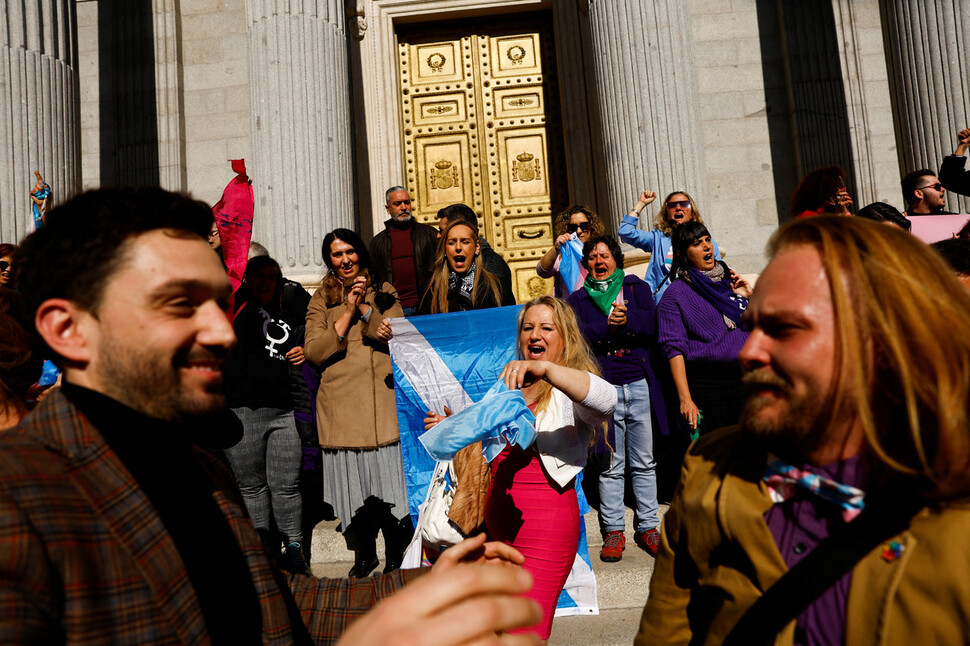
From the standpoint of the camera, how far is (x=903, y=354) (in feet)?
4.96

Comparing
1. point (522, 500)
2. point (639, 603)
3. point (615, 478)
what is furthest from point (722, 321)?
point (522, 500)

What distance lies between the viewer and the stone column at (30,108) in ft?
25.2

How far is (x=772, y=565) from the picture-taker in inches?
61.0

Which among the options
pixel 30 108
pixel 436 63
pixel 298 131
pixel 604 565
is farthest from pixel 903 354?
pixel 436 63

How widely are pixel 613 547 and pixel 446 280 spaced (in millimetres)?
2190

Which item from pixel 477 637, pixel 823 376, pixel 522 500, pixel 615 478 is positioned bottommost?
pixel 615 478

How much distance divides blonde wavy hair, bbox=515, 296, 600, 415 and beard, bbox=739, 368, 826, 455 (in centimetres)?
206

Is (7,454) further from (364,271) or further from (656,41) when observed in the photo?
(656,41)

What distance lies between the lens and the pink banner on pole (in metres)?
5.42

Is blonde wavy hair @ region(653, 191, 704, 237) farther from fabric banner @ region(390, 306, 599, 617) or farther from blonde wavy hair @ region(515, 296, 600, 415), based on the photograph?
blonde wavy hair @ region(515, 296, 600, 415)

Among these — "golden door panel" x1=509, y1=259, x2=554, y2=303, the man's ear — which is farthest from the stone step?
"golden door panel" x1=509, y1=259, x2=554, y2=303

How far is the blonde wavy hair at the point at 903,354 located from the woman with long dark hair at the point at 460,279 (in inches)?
158

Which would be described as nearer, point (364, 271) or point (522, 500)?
point (522, 500)

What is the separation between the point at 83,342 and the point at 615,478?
435 centimetres
